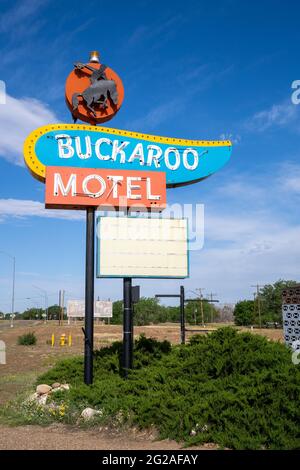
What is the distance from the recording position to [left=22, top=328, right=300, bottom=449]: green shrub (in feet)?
22.7

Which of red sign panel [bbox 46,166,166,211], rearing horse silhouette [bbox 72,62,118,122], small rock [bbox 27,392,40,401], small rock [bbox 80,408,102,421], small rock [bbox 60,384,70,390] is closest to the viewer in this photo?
small rock [bbox 80,408,102,421]

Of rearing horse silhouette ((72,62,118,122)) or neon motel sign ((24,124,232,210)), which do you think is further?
rearing horse silhouette ((72,62,118,122))

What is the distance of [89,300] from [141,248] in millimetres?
1727

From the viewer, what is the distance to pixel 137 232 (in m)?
11.1

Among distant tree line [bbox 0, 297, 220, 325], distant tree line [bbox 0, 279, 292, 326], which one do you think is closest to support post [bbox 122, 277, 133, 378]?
distant tree line [bbox 0, 279, 292, 326]

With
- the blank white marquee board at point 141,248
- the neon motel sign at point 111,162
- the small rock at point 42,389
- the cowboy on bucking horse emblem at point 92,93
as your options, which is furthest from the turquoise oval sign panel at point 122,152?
the small rock at point 42,389

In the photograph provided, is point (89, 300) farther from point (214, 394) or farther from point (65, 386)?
point (214, 394)

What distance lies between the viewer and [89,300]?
1062 centimetres

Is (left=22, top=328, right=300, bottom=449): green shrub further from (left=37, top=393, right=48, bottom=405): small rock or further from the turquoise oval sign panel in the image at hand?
the turquoise oval sign panel

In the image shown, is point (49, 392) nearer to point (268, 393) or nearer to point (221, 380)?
point (221, 380)

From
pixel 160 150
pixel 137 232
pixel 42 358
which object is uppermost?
pixel 160 150

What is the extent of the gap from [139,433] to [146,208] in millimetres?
5325

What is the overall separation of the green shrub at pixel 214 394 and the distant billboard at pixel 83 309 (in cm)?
5516
